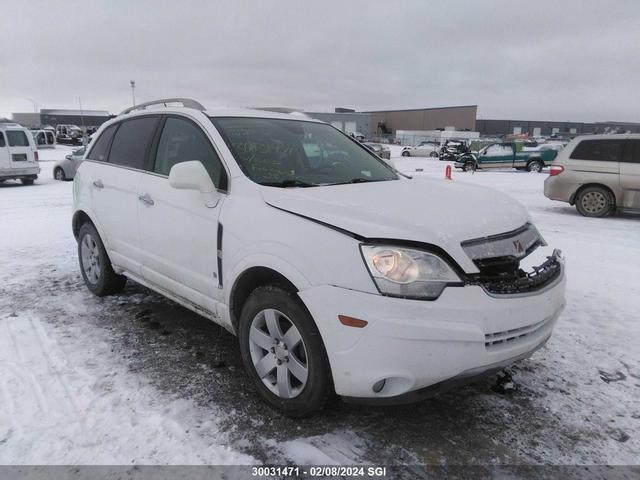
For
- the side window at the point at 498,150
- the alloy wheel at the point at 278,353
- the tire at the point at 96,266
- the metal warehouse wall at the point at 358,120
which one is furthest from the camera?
the metal warehouse wall at the point at 358,120

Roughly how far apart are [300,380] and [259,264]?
2.30ft

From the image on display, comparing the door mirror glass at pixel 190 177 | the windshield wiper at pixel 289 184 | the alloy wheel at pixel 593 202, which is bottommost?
the alloy wheel at pixel 593 202

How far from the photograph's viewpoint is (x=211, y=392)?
3150 millimetres

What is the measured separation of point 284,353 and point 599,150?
9801mm

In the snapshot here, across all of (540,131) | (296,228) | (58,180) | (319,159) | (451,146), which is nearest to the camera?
(296,228)

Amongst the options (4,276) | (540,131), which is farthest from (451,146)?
(540,131)

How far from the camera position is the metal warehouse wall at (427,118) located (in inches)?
3693

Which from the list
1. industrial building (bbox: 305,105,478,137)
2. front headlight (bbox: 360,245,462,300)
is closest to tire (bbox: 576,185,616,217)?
front headlight (bbox: 360,245,462,300)

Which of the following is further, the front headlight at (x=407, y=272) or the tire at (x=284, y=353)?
the tire at (x=284, y=353)

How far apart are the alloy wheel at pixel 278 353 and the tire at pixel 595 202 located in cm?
945

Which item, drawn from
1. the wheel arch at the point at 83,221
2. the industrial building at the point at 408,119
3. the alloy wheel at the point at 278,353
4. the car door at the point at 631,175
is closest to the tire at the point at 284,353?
the alloy wheel at the point at 278,353

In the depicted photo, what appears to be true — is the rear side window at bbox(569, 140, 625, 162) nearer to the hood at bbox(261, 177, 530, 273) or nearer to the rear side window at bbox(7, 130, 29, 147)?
the hood at bbox(261, 177, 530, 273)

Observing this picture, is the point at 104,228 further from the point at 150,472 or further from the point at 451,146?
the point at 451,146

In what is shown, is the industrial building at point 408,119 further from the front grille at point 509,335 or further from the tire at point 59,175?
the front grille at point 509,335
